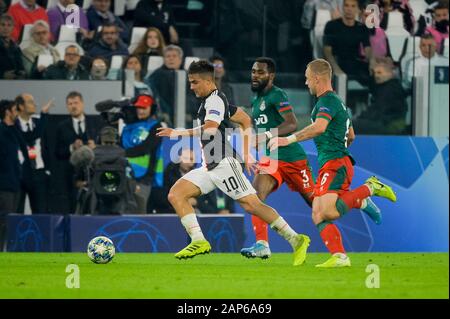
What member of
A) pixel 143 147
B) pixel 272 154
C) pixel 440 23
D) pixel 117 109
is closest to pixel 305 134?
pixel 272 154

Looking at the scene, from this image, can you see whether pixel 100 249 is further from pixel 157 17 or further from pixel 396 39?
pixel 396 39

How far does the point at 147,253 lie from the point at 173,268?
336 centimetres

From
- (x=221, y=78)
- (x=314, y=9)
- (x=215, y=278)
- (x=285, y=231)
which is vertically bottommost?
(x=215, y=278)

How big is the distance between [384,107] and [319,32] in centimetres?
171

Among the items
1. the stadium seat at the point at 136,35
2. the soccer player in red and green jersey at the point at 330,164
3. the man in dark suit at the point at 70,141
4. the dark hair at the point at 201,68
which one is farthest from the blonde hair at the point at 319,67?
the stadium seat at the point at 136,35

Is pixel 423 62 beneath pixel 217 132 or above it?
above

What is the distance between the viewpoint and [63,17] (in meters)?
19.1

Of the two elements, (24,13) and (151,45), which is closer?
(151,45)

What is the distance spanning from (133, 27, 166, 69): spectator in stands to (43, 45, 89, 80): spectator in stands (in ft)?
A: 3.13

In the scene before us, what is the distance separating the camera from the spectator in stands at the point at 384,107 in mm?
18500

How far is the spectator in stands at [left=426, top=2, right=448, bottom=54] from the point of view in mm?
19970

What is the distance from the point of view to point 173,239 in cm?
1678

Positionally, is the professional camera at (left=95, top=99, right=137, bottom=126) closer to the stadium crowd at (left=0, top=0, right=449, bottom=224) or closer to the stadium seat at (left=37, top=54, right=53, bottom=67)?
the stadium crowd at (left=0, top=0, right=449, bottom=224)

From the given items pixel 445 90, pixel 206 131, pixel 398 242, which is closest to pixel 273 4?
pixel 445 90
